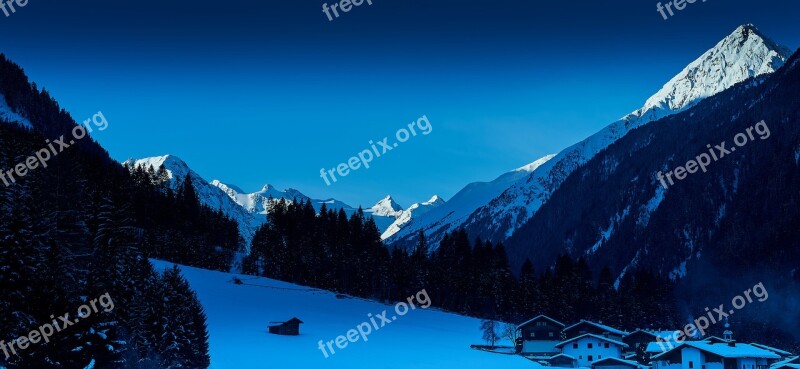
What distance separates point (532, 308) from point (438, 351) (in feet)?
124

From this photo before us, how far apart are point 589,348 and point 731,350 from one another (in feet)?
54.4

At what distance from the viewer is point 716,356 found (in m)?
89.8

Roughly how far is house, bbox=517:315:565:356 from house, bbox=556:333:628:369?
13.0 feet

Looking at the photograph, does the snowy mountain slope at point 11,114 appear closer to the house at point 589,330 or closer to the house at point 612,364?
the house at point 589,330

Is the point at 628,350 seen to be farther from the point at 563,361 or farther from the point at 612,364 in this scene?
the point at 612,364

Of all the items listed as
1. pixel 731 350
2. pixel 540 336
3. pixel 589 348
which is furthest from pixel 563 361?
pixel 731 350

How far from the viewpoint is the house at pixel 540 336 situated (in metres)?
101

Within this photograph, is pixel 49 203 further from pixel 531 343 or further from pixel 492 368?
pixel 531 343

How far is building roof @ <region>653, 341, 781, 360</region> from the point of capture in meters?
88.5

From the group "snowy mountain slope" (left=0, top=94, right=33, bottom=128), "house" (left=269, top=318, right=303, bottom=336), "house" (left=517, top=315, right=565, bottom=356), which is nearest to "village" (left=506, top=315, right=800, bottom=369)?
"house" (left=517, top=315, right=565, bottom=356)

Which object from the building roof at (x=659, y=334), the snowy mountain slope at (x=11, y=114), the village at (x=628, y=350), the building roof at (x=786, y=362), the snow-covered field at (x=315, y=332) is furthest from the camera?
the snowy mountain slope at (x=11, y=114)

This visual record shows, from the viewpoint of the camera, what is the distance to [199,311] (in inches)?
2495

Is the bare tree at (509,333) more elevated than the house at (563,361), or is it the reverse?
the bare tree at (509,333)

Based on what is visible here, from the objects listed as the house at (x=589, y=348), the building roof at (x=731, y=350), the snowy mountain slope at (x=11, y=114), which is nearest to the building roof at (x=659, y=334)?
the house at (x=589, y=348)
